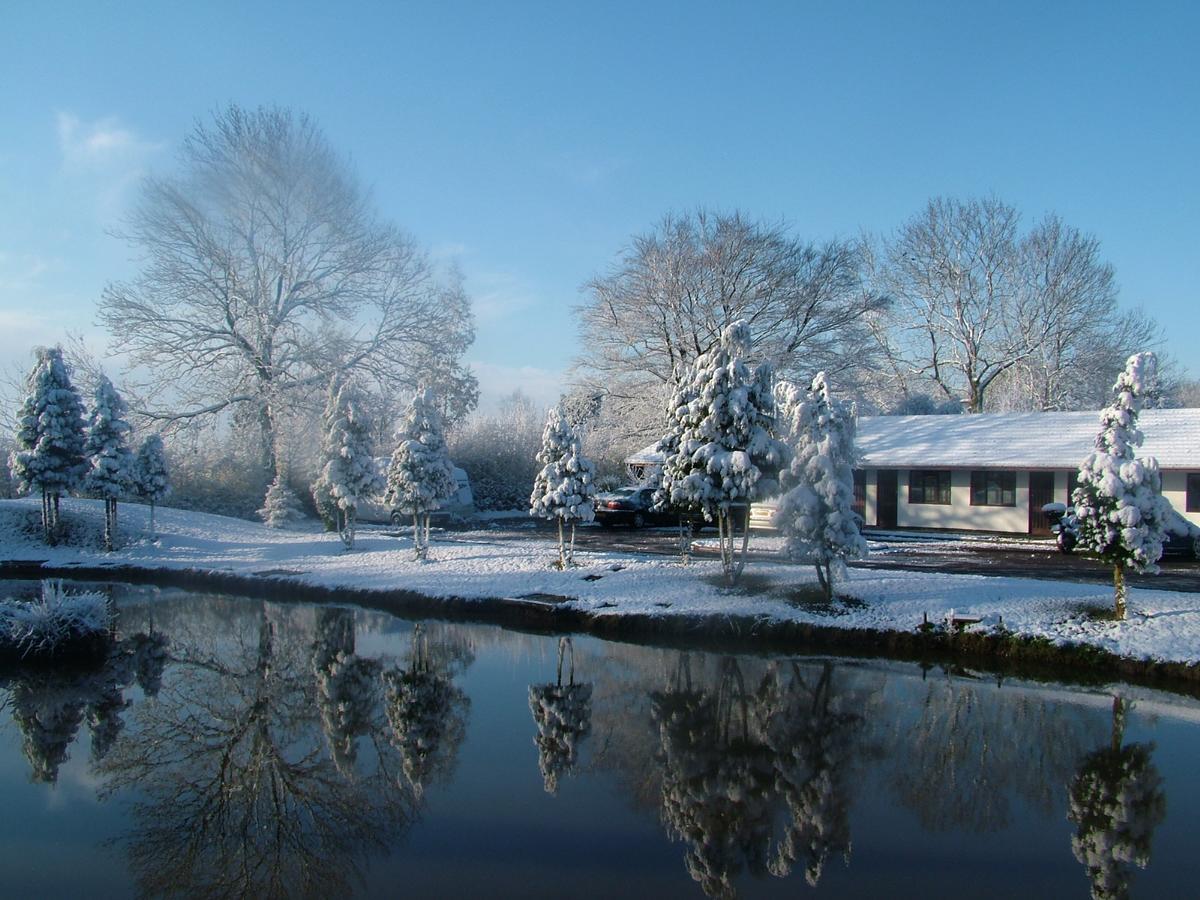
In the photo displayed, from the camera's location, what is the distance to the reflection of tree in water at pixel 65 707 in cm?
978

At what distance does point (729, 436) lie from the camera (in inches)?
667

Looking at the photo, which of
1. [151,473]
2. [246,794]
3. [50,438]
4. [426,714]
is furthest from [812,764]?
[50,438]

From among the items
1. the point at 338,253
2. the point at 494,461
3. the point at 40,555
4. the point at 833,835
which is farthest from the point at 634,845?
the point at 494,461

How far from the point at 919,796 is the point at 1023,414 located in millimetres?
26803

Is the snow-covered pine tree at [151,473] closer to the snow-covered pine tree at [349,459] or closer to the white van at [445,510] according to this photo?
the snow-covered pine tree at [349,459]

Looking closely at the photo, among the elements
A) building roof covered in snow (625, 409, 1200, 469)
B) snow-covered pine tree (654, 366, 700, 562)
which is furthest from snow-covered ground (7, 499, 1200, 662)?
building roof covered in snow (625, 409, 1200, 469)

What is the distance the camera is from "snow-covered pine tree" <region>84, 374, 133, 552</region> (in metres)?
25.0

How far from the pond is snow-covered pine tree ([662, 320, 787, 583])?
388 cm

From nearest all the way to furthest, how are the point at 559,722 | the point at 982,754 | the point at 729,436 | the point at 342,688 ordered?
1. the point at 982,754
2. the point at 559,722
3. the point at 342,688
4. the point at 729,436

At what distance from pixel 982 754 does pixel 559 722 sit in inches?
187

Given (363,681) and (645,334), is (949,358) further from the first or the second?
(363,681)

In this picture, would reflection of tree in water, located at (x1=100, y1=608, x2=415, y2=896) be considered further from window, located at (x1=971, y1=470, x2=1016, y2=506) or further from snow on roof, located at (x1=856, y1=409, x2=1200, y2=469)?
window, located at (x1=971, y1=470, x2=1016, y2=506)

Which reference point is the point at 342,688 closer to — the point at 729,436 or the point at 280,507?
the point at 729,436

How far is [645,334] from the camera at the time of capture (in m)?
35.5
